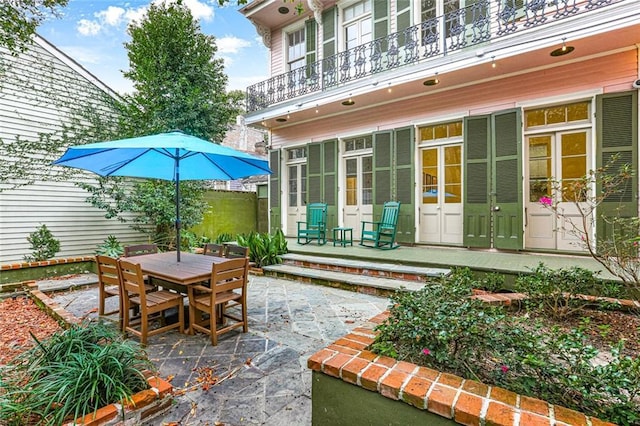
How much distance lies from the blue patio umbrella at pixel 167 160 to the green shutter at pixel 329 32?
5.23 m

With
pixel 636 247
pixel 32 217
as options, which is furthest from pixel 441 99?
pixel 32 217

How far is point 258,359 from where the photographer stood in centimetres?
266

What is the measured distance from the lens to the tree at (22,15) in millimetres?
3715

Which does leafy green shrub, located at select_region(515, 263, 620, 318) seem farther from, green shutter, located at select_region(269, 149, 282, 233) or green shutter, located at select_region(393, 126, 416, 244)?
green shutter, located at select_region(269, 149, 282, 233)

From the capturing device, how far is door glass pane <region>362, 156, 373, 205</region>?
743cm

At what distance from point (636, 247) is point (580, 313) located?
804mm

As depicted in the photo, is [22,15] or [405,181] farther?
[405,181]

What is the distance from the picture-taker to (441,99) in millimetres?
6352

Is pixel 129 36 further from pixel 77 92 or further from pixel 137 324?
pixel 137 324

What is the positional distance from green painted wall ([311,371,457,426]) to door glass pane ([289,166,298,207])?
7.26 m

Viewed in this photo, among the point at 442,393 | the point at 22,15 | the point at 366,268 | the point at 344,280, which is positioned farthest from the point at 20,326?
the point at 442,393

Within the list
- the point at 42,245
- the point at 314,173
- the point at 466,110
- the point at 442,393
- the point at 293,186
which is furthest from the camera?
the point at 293,186

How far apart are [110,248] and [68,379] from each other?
19.0 ft

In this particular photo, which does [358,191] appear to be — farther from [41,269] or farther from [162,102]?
[41,269]
